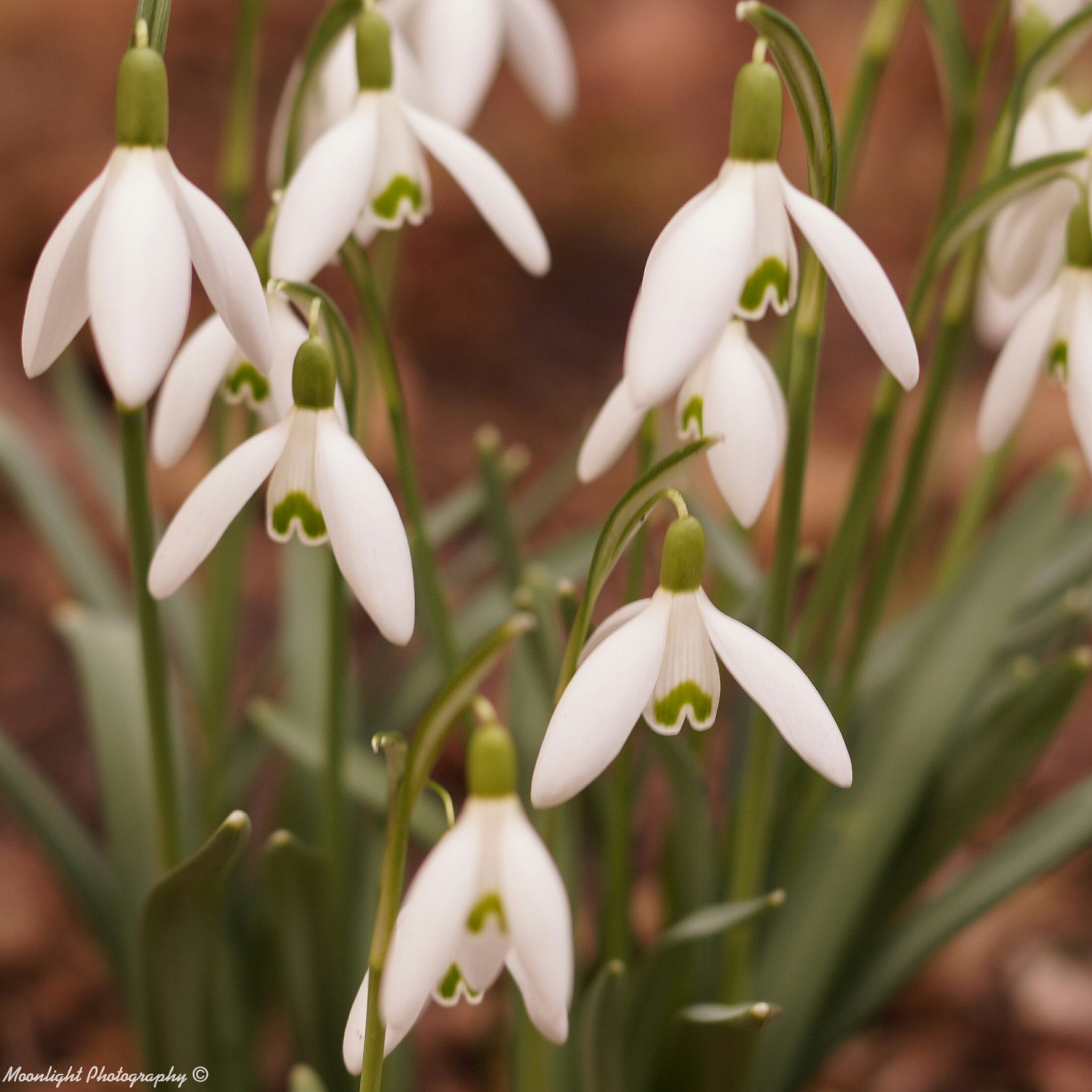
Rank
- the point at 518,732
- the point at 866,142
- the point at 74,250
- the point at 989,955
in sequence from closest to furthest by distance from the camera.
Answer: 1. the point at 74,250
2. the point at 518,732
3. the point at 989,955
4. the point at 866,142

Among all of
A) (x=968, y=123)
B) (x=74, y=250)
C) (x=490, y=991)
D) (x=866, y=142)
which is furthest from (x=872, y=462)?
(x=866, y=142)

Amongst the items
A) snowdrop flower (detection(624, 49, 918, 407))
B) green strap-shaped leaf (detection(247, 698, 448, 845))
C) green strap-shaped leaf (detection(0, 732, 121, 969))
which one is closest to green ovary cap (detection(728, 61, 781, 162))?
snowdrop flower (detection(624, 49, 918, 407))

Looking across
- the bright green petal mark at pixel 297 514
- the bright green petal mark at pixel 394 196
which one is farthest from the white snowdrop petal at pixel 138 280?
the bright green petal mark at pixel 394 196

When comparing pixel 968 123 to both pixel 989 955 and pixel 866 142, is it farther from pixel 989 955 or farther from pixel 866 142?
pixel 866 142

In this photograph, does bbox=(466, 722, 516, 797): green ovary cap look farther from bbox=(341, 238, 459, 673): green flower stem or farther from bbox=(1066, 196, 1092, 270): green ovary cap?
bbox=(1066, 196, 1092, 270): green ovary cap

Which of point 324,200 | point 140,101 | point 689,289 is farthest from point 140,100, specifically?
point 689,289

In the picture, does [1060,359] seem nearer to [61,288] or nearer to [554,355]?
[61,288]
